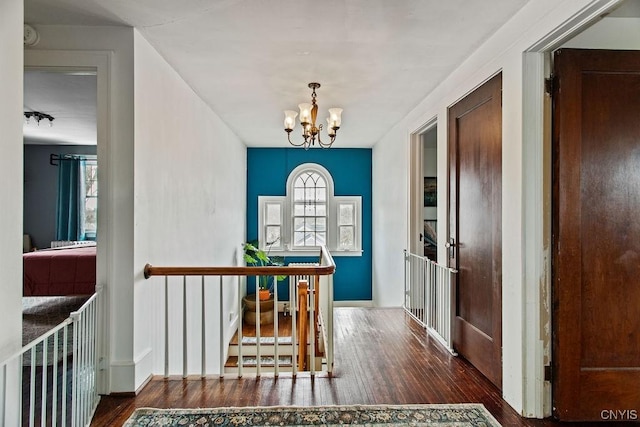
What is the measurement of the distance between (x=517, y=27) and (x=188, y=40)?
81.9 inches

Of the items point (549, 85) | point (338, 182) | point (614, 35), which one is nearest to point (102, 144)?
point (549, 85)

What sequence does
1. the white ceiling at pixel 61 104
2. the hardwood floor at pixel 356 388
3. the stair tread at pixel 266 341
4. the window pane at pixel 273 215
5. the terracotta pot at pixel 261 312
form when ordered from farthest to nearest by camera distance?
the window pane at pixel 273 215, the terracotta pot at pixel 261 312, the stair tread at pixel 266 341, the white ceiling at pixel 61 104, the hardwood floor at pixel 356 388

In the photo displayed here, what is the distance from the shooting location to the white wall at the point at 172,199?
7.74 feet

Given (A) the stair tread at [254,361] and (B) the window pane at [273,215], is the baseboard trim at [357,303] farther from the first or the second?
(B) the window pane at [273,215]

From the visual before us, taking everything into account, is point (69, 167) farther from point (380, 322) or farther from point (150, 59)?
point (380, 322)

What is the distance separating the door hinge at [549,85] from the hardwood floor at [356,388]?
6.16ft

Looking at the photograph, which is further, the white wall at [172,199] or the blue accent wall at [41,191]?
the blue accent wall at [41,191]

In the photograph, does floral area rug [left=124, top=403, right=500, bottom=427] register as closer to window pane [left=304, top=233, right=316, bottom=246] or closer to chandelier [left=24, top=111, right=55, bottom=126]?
chandelier [left=24, top=111, right=55, bottom=126]

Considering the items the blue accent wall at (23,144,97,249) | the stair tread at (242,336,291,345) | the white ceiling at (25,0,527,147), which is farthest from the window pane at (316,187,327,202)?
the blue accent wall at (23,144,97,249)

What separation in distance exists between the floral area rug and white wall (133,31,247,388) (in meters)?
0.46

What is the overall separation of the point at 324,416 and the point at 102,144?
84.9 inches

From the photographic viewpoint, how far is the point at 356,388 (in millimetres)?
2375

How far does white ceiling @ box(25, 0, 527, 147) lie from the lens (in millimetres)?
2006

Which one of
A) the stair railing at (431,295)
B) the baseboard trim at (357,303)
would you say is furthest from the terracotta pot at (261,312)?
the stair railing at (431,295)
